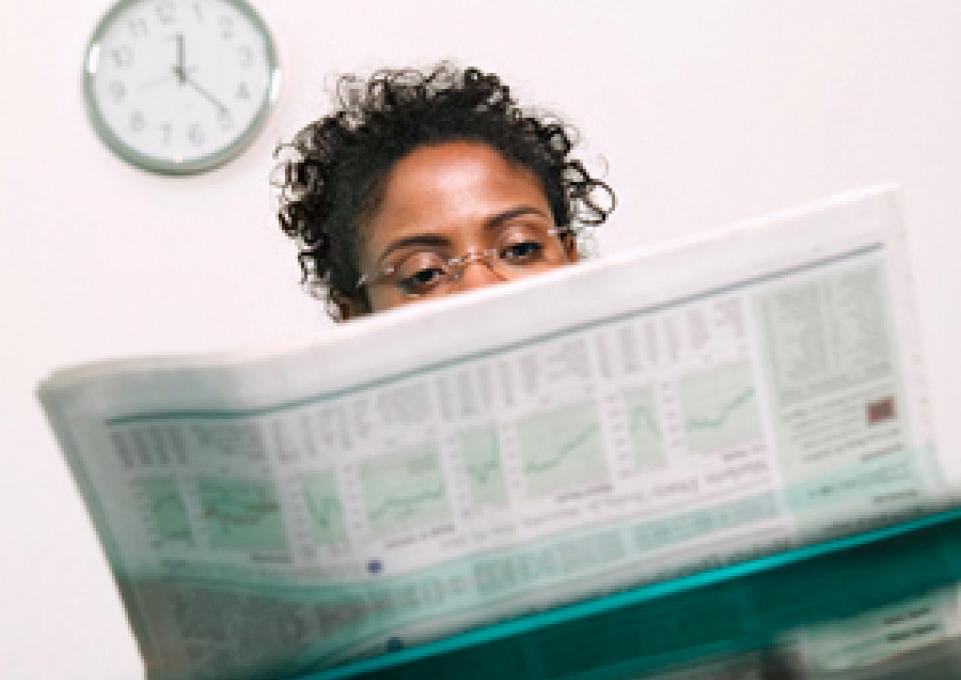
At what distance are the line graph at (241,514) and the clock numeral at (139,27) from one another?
1.06 metres

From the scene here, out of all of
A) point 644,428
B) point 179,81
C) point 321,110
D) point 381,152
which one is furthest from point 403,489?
point 179,81

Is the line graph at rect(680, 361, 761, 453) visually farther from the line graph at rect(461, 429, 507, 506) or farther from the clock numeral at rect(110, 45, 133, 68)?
the clock numeral at rect(110, 45, 133, 68)

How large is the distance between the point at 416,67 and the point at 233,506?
0.97 m

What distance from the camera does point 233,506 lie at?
1.84ft

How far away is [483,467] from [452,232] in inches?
16.4

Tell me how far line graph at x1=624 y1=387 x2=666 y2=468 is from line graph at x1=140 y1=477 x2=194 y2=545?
0.87 ft

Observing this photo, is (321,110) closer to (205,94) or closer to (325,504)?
(205,94)

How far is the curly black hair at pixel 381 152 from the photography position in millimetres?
1062

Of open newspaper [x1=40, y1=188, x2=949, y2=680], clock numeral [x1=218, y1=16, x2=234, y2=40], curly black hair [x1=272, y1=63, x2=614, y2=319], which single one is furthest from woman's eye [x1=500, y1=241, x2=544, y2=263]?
clock numeral [x1=218, y1=16, x2=234, y2=40]

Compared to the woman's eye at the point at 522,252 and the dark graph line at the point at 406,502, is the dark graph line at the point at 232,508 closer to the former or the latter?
the dark graph line at the point at 406,502

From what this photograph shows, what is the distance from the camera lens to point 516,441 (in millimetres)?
554

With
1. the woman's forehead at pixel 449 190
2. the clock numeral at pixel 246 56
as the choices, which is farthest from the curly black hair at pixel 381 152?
the clock numeral at pixel 246 56

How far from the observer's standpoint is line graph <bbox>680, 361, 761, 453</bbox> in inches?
22.1

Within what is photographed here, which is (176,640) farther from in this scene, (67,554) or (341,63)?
(341,63)
